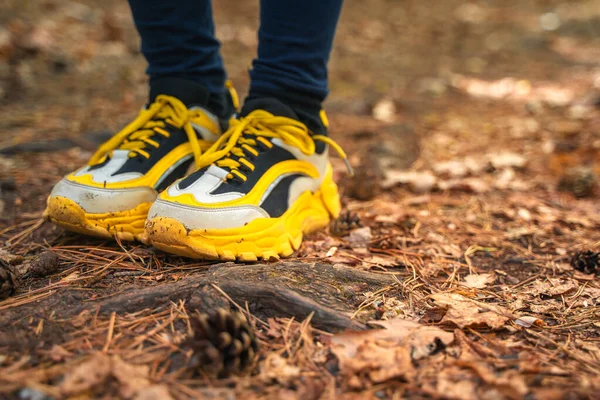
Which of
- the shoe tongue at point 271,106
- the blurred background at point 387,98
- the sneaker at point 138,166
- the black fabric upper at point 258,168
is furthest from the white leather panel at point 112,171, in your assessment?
the blurred background at point 387,98

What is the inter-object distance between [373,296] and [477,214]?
1129 mm

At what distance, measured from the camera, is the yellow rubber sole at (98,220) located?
1768 millimetres

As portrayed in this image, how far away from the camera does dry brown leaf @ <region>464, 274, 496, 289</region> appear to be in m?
1.70

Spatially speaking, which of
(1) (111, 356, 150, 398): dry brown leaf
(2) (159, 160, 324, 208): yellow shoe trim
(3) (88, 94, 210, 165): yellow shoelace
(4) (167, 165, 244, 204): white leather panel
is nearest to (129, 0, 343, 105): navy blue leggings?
(3) (88, 94, 210, 165): yellow shoelace

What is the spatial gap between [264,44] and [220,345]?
121 centimetres

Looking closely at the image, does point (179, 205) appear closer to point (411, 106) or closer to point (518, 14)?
point (411, 106)

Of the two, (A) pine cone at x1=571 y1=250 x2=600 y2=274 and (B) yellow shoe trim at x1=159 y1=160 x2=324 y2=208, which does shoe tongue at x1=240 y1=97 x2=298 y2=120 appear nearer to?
(B) yellow shoe trim at x1=159 y1=160 x2=324 y2=208

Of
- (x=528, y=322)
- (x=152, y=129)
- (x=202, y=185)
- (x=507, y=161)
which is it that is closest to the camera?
(x=528, y=322)

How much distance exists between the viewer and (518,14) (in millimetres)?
9656

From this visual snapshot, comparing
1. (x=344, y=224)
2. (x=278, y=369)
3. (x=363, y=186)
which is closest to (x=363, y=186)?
(x=363, y=186)

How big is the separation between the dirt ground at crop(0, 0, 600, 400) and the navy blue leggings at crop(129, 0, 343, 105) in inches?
24.9

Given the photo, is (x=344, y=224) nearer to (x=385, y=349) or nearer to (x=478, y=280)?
(x=478, y=280)

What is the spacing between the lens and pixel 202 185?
5.66 feet

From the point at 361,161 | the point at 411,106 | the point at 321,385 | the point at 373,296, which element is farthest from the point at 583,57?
the point at 321,385
